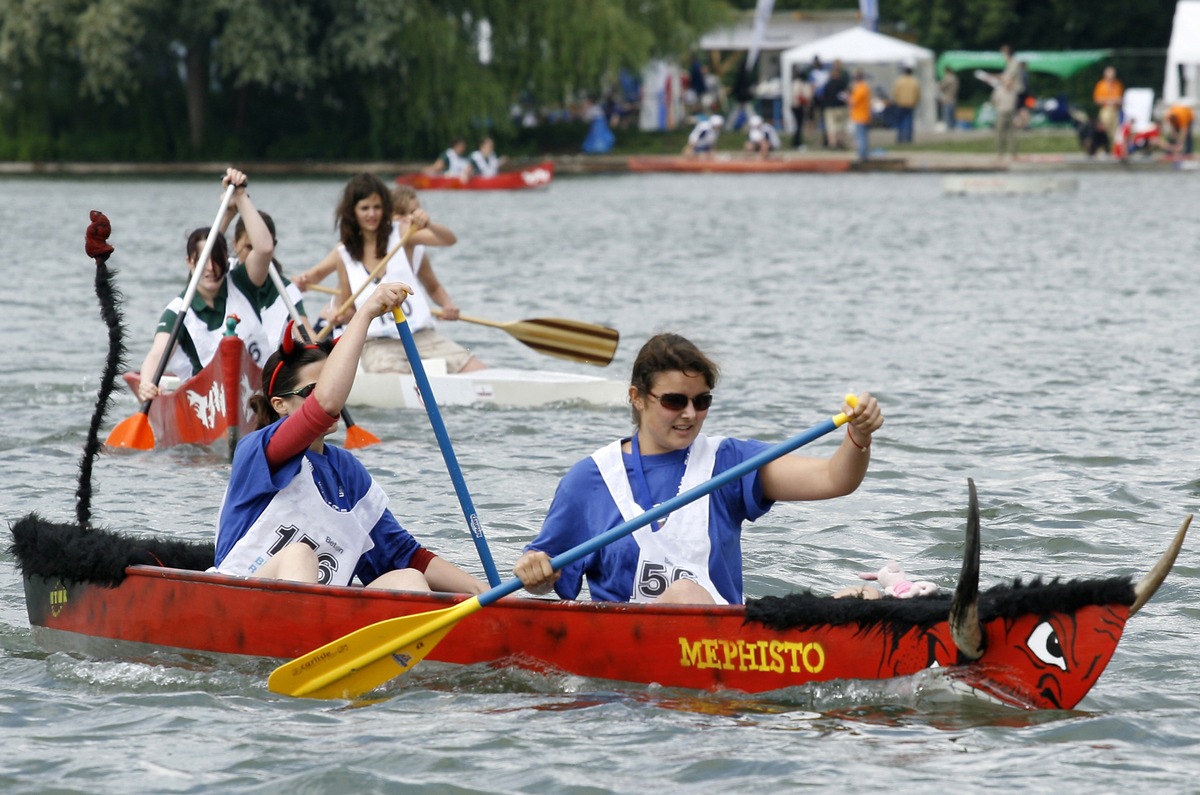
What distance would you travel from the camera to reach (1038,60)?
47781mm

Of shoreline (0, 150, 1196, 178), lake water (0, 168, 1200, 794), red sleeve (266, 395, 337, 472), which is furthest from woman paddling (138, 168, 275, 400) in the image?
shoreline (0, 150, 1196, 178)

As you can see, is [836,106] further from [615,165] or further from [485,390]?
[485,390]

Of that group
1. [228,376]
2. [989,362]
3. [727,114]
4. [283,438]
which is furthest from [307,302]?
[727,114]

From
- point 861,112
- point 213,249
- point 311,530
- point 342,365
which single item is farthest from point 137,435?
point 861,112

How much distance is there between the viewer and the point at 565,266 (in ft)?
69.6

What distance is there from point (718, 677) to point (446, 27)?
1276 inches

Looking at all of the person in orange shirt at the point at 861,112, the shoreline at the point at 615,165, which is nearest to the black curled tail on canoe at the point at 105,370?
the shoreline at the point at 615,165

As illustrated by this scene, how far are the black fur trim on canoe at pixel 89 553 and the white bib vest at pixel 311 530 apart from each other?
1.43 ft

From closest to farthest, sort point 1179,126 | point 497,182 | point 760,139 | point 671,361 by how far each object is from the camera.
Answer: point 671,361
point 497,182
point 1179,126
point 760,139

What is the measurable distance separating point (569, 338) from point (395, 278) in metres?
1.09

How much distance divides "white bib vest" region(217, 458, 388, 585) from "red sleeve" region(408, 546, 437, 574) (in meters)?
0.16

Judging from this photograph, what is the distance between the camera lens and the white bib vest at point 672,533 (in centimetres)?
566

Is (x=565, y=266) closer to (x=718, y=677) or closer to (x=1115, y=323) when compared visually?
(x=1115, y=323)

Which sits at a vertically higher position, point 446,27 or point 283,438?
point 446,27
